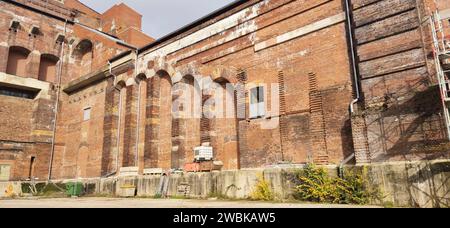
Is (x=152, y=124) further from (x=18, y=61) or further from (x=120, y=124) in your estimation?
(x=18, y=61)

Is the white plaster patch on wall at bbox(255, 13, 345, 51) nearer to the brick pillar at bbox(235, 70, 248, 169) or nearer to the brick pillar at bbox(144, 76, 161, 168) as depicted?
the brick pillar at bbox(235, 70, 248, 169)

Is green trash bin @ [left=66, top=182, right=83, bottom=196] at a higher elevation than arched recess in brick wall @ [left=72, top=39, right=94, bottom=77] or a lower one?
lower

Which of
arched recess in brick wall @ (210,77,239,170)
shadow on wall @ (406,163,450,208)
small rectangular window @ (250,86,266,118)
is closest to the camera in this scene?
shadow on wall @ (406,163,450,208)

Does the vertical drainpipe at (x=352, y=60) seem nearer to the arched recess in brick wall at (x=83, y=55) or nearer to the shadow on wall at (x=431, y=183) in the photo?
the shadow on wall at (x=431, y=183)

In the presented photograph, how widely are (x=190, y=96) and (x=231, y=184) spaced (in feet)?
20.7

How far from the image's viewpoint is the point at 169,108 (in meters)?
17.2

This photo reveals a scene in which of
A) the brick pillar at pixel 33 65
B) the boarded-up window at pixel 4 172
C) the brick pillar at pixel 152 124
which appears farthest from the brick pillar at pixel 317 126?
the brick pillar at pixel 33 65

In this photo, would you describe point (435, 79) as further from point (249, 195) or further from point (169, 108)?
point (169, 108)

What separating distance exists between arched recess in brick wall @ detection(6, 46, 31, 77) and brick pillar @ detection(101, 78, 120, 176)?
309 inches

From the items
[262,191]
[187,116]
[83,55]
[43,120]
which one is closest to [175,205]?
[262,191]

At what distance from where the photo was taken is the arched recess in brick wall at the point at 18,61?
22.9 m

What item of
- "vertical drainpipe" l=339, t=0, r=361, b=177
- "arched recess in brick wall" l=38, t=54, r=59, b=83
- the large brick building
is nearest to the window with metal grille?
the large brick building

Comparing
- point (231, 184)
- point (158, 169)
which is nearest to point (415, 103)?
point (231, 184)

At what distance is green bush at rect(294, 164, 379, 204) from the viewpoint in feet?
28.2
